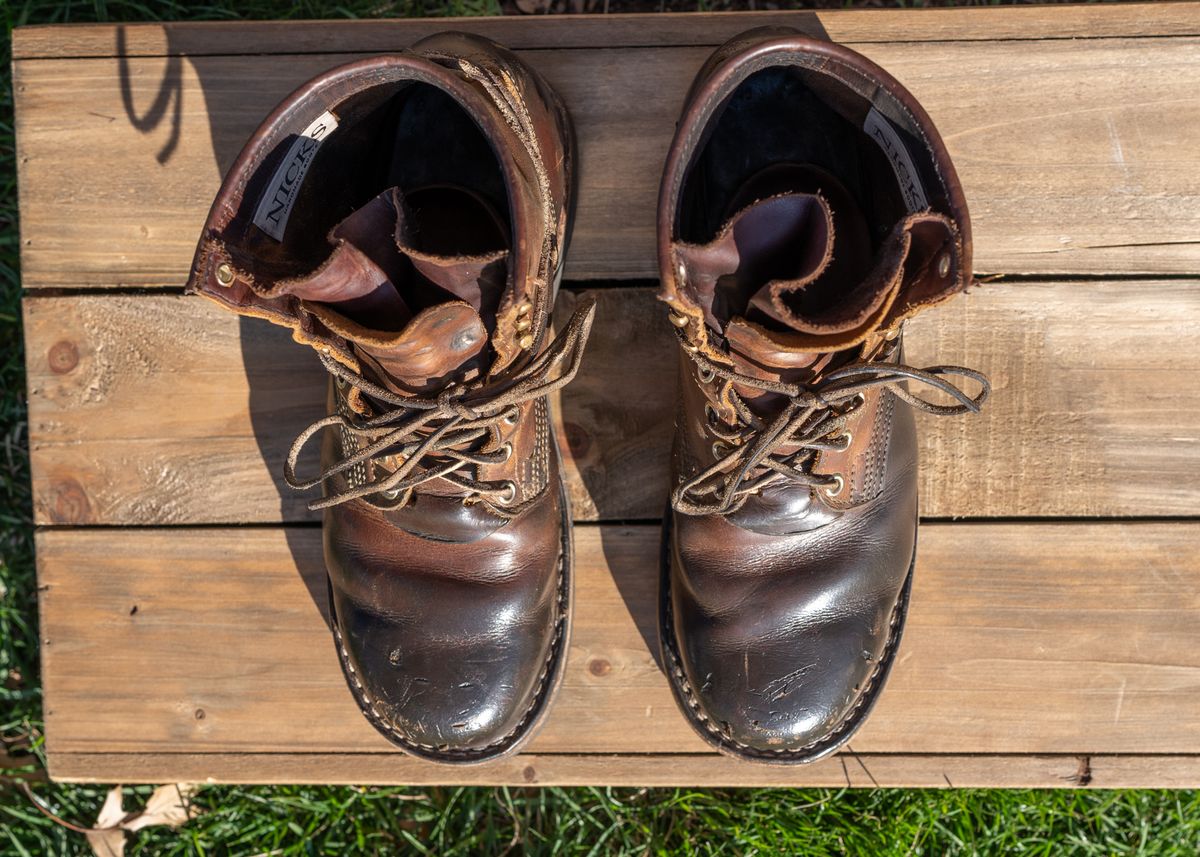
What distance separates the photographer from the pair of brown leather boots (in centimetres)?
121

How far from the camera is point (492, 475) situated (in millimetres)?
1422

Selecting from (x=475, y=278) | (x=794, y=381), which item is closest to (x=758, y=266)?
(x=794, y=381)

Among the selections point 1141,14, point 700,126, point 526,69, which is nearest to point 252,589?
point 526,69

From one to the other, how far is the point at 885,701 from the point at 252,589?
1.22 meters

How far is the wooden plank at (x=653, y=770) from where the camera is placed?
64.8 inches

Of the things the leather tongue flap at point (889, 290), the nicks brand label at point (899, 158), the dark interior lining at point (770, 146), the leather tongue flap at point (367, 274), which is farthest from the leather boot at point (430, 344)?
the nicks brand label at point (899, 158)

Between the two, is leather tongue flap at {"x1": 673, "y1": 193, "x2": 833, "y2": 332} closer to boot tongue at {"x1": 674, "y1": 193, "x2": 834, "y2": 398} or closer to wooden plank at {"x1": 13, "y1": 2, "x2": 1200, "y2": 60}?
boot tongue at {"x1": 674, "y1": 193, "x2": 834, "y2": 398}

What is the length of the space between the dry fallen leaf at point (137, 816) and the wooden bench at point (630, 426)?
262 mm

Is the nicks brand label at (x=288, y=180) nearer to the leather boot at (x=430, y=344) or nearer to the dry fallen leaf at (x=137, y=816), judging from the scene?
the leather boot at (x=430, y=344)

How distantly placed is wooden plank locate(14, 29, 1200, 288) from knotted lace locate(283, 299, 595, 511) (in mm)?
344

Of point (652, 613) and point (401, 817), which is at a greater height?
point (652, 613)

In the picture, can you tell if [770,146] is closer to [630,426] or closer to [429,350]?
[630,426]

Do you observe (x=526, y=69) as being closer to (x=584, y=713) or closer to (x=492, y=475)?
(x=492, y=475)

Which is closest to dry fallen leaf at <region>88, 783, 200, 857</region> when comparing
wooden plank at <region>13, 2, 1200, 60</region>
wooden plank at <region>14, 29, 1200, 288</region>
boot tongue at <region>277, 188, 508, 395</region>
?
wooden plank at <region>14, 29, 1200, 288</region>
